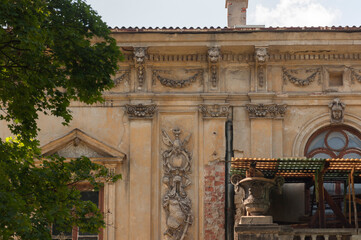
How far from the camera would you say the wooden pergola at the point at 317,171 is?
1614 cm

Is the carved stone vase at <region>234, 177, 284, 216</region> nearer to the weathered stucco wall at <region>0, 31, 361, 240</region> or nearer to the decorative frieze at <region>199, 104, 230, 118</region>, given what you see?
the weathered stucco wall at <region>0, 31, 361, 240</region>

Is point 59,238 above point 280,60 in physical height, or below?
below

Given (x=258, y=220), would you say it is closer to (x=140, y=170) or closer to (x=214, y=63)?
(x=140, y=170)

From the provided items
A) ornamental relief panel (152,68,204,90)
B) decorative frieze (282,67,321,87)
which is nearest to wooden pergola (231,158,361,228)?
decorative frieze (282,67,321,87)

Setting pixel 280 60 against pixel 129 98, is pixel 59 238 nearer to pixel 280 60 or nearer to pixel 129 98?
pixel 129 98

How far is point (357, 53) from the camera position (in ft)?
63.6

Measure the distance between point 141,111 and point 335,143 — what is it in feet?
14.8

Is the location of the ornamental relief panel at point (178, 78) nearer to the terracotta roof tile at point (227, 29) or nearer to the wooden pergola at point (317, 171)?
the terracotta roof tile at point (227, 29)

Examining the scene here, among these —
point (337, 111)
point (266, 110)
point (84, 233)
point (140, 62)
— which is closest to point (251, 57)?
point (266, 110)

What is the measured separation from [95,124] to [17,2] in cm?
751

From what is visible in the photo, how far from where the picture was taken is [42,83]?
41.8ft

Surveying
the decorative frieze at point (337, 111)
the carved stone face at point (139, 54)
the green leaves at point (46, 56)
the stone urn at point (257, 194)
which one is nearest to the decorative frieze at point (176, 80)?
the carved stone face at point (139, 54)

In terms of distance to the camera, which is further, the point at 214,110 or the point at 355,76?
the point at 355,76

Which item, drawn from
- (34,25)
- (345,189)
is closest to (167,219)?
(345,189)
